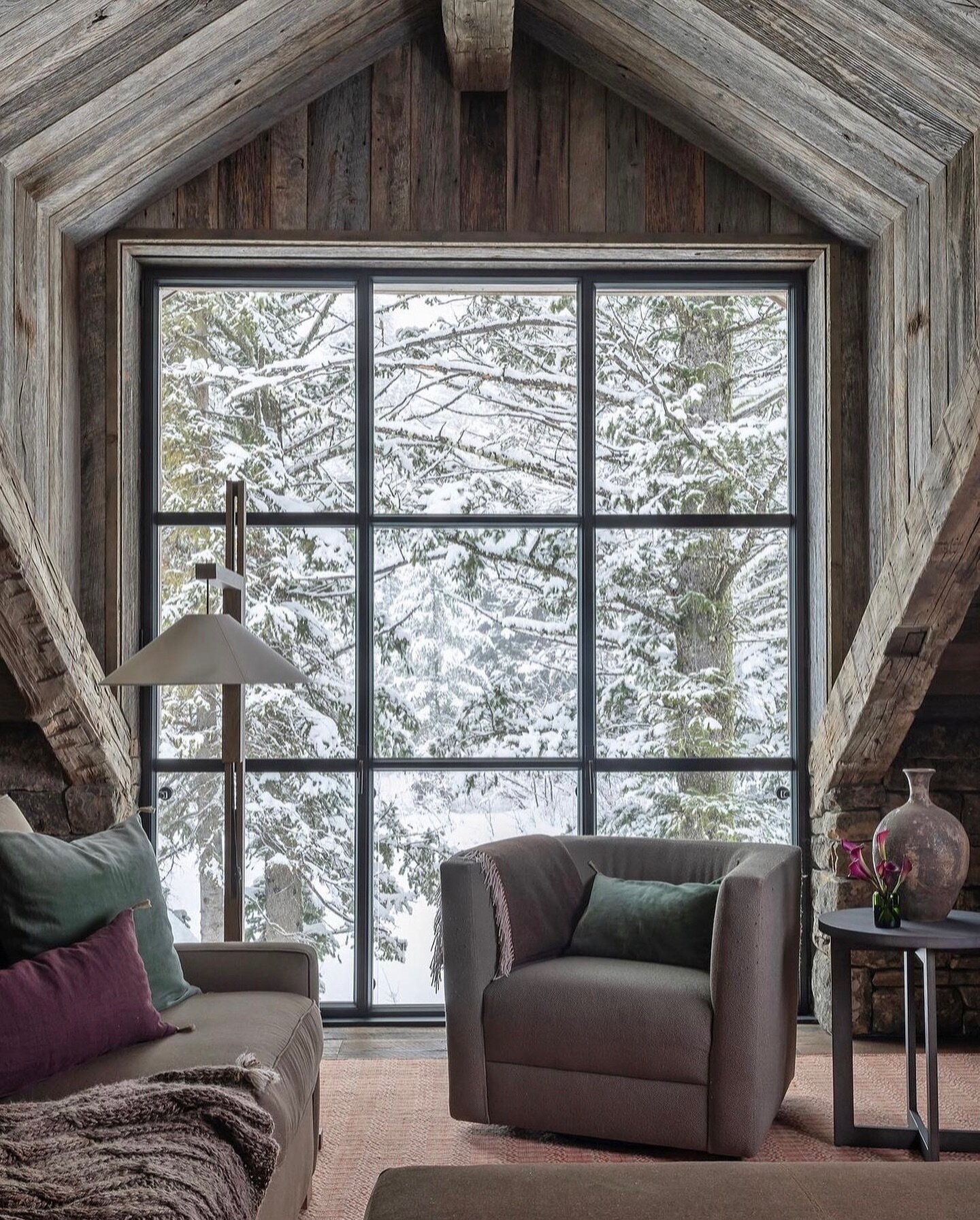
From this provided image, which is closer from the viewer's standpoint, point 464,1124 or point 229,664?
point 229,664

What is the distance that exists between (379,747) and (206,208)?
1.94 metres

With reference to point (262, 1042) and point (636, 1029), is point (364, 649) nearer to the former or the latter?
point (636, 1029)

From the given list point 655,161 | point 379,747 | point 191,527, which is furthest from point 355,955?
point 655,161

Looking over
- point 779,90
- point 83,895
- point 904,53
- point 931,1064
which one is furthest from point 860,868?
point 779,90

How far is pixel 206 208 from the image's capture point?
3996 mm

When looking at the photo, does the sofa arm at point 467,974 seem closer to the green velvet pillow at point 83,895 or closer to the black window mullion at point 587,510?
the green velvet pillow at point 83,895

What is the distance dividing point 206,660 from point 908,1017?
203 cm

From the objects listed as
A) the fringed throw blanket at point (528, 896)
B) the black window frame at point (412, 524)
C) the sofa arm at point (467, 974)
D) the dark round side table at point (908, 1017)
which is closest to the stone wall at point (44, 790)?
the black window frame at point (412, 524)

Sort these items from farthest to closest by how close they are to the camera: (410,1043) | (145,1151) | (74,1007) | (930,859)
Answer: (410,1043) → (930,859) → (74,1007) → (145,1151)

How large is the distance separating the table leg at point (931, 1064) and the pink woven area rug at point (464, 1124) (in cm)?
10

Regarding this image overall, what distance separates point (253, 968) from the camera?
8.86 feet

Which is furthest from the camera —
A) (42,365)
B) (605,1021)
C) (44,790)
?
(44,790)

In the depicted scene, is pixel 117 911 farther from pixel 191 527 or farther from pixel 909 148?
pixel 909 148

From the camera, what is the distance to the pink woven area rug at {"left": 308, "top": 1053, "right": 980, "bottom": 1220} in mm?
2846
